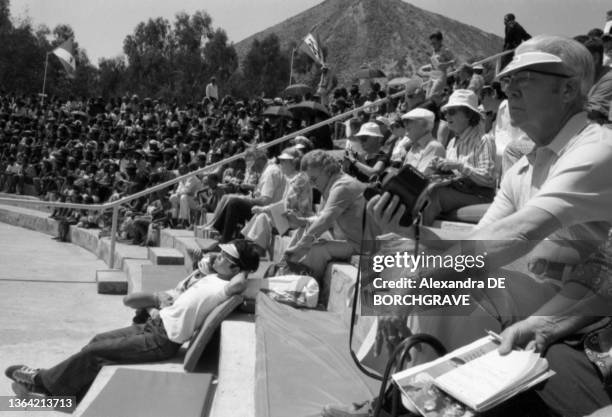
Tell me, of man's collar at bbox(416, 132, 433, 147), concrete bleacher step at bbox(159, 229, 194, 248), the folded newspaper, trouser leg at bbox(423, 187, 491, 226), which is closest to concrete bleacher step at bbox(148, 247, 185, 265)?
concrete bleacher step at bbox(159, 229, 194, 248)

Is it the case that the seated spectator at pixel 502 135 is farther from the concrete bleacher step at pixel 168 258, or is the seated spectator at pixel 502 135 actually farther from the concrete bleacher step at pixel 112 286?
the concrete bleacher step at pixel 112 286

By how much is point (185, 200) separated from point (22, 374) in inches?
257

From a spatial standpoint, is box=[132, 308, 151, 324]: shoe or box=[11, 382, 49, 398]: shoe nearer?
box=[11, 382, 49, 398]: shoe

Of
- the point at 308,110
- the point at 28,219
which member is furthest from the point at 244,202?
the point at 28,219

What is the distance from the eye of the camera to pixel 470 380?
5.40 ft

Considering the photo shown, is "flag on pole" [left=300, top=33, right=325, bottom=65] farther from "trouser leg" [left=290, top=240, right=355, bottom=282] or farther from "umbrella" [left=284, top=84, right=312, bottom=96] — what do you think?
"trouser leg" [left=290, top=240, right=355, bottom=282]

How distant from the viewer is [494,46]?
108 metres

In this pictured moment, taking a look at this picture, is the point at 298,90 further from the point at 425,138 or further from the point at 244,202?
the point at 425,138

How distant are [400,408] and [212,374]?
8.51 ft

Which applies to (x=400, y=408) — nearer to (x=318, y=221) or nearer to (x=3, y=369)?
(x=318, y=221)

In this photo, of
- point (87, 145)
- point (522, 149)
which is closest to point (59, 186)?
point (87, 145)

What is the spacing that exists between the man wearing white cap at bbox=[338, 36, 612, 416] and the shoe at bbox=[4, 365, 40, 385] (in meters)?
3.21

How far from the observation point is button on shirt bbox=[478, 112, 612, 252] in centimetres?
185

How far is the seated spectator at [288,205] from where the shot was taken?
6188mm
